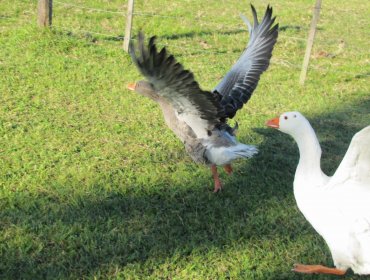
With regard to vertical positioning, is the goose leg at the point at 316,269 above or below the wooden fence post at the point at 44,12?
below

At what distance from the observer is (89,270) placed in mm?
3449

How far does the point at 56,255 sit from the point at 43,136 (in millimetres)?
2087

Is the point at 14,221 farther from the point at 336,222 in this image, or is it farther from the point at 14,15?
the point at 14,15

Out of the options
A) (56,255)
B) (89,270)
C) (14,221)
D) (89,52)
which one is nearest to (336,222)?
(89,270)

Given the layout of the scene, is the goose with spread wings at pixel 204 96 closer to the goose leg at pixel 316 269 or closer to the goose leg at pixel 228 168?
the goose leg at pixel 228 168

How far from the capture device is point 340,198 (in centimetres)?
328

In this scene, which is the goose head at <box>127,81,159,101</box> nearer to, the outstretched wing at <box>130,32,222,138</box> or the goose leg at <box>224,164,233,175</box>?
the outstretched wing at <box>130,32,222,138</box>

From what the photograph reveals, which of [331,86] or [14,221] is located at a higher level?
[331,86]

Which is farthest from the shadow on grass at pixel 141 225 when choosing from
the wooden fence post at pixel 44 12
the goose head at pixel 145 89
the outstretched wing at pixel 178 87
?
the wooden fence post at pixel 44 12

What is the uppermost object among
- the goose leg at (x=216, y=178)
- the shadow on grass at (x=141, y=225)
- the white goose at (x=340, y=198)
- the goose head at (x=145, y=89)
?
the goose head at (x=145, y=89)

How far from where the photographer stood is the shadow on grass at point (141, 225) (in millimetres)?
3541

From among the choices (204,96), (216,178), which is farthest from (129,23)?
(204,96)

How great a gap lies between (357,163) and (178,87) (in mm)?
1492

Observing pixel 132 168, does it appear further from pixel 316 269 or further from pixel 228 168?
pixel 316 269
